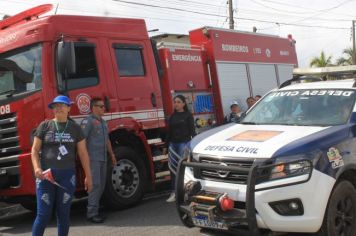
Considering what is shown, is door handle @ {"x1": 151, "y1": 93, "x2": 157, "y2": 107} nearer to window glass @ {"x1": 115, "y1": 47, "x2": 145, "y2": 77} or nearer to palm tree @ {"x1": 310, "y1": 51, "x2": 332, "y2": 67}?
window glass @ {"x1": 115, "y1": 47, "x2": 145, "y2": 77}

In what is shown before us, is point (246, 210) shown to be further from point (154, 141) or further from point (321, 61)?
point (321, 61)

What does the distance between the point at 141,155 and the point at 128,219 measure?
4.66ft

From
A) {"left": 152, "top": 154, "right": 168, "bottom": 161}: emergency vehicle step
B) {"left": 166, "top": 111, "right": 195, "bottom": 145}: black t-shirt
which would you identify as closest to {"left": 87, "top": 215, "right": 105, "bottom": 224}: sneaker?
{"left": 152, "top": 154, "right": 168, "bottom": 161}: emergency vehicle step

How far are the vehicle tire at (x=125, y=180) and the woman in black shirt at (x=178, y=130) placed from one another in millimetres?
525

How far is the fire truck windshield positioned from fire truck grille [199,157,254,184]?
3063 millimetres

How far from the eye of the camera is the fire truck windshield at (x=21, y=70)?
24.4 ft

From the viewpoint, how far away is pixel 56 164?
5352mm

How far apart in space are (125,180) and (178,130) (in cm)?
117

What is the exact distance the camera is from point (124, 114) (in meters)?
8.20

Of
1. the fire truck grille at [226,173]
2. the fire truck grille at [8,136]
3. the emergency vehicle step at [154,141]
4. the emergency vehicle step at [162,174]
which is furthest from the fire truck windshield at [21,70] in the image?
the fire truck grille at [226,173]

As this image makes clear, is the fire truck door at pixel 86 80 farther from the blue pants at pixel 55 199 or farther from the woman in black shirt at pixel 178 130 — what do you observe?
the blue pants at pixel 55 199

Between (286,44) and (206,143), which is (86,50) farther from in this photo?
(286,44)

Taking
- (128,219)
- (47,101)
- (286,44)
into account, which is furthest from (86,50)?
(286,44)

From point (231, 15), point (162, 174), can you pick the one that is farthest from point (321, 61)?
point (162, 174)
